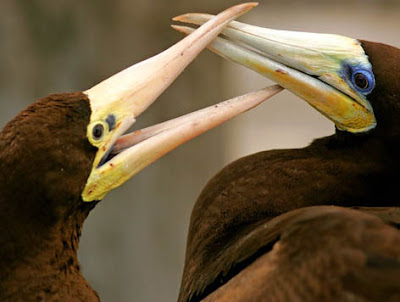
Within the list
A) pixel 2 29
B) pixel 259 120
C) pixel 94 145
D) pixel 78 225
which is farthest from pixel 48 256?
pixel 259 120

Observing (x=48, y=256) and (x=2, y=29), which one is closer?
→ (x=48, y=256)

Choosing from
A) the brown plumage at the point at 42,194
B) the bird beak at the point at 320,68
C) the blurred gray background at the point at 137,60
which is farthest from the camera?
the blurred gray background at the point at 137,60

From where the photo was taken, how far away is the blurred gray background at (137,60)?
3.21 meters

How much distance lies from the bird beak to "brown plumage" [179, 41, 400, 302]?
0.02 meters

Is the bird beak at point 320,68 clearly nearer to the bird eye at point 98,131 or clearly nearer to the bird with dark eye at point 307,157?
the bird with dark eye at point 307,157

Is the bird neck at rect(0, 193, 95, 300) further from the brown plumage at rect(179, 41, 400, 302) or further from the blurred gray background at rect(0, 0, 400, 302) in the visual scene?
the blurred gray background at rect(0, 0, 400, 302)

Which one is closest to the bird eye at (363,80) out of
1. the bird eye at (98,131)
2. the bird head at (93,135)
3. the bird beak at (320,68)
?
the bird beak at (320,68)

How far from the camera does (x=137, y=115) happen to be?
175 centimetres

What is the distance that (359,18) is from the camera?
377 cm

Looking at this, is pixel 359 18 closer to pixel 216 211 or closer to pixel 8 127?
pixel 216 211

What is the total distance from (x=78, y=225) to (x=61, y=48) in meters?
1.66

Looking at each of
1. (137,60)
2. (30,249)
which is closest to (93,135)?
(30,249)

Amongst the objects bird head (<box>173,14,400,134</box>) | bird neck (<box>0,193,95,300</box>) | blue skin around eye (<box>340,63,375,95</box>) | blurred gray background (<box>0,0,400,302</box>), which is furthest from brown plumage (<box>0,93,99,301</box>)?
blurred gray background (<box>0,0,400,302</box>)

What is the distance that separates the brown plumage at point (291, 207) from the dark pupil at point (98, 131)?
0.31 m
